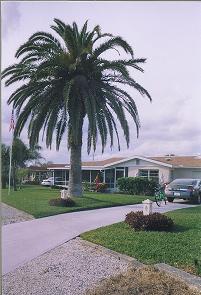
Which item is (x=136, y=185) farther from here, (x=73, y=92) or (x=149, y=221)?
(x=73, y=92)

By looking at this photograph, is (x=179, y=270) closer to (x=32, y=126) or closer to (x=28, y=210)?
(x=32, y=126)

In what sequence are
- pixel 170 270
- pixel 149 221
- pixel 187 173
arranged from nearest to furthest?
pixel 170 270 → pixel 187 173 → pixel 149 221

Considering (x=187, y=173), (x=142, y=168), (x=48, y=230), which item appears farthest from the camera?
(x=48, y=230)

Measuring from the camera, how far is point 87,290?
16.6 ft

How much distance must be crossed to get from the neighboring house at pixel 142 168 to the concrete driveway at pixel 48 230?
3.04 feet

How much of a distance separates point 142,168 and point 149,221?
1.53m

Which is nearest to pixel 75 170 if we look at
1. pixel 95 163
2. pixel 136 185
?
pixel 95 163

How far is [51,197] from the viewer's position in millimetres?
7383

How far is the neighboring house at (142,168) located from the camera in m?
5.94

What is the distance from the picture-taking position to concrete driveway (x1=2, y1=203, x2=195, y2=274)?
694 centimetres

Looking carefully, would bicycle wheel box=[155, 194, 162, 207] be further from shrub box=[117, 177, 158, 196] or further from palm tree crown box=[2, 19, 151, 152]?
palm tree crown box=[2, 19, 151, 152]

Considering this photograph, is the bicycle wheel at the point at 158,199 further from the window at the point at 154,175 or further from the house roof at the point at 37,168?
the house roof at the point at 37,168

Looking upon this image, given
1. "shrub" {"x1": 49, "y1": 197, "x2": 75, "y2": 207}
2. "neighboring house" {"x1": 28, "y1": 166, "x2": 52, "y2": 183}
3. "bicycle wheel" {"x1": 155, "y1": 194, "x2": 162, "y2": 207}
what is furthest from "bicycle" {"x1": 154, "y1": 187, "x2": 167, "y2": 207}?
"neighboring house" {"x1": 28, "y1": 166, "x2": 52, "y2": 183}

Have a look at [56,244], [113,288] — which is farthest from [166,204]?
[113,288]
